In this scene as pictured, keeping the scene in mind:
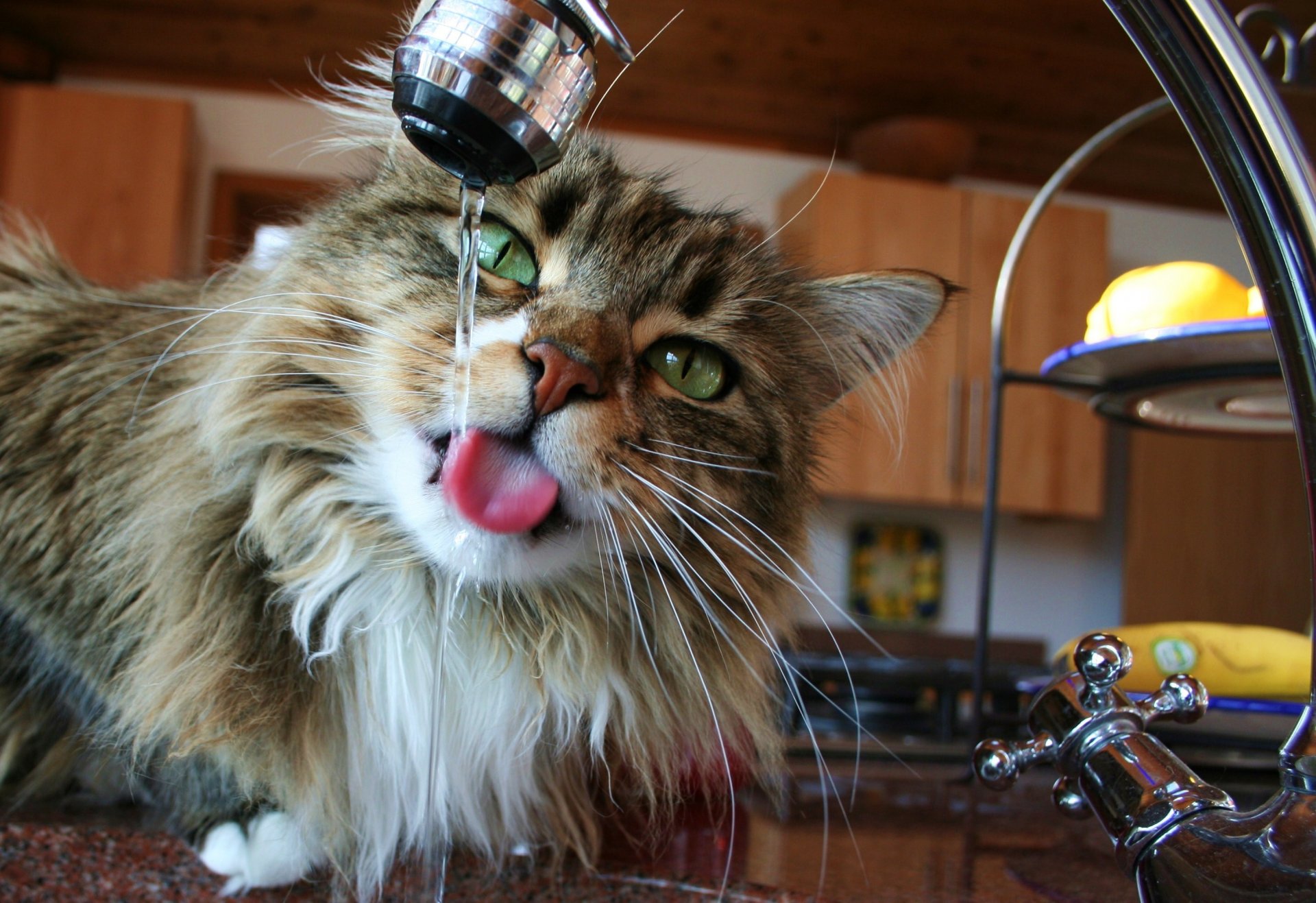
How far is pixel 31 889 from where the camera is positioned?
0.72 m

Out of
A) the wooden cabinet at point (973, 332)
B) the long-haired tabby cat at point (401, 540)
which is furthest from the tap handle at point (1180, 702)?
the wooden cabinet at point (973, 332)

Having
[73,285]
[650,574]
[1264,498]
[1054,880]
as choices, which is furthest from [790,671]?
[1264,498]

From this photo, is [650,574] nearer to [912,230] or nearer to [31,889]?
[31,889]

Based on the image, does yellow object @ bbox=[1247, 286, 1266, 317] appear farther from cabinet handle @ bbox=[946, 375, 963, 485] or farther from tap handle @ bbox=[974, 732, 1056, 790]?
cabinet handle @ bbox=[946, 375, 963, 485]

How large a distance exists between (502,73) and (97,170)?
3.90m

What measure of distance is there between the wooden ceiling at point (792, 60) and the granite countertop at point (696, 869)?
2.98 metres

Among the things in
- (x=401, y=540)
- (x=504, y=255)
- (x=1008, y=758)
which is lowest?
(x=1008, y=758)

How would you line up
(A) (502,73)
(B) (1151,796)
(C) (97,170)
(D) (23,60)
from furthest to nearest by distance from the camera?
(D) (23,60), (C) (97,170), (B) (1151,796), (A) (502,73)

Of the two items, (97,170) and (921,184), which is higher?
(921,184)

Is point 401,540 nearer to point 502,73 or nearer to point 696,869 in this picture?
point 696,869

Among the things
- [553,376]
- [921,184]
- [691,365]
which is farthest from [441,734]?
[921,184]

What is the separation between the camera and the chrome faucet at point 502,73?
18.4 inches

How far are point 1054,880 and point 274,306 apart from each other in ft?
2.65

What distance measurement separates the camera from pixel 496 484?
30.2 inches
